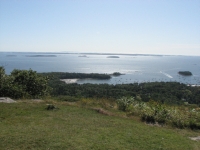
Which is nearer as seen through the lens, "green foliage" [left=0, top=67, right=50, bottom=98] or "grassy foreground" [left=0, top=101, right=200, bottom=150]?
"grassy foreground" [left=0, top=101, right=200, bottom=150]

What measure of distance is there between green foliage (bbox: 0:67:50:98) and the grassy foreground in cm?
361

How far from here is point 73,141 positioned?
13.0 ft

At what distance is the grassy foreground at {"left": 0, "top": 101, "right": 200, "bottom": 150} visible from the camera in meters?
3.82

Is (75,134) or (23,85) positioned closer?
(75,134)

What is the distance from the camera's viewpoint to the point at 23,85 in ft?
35.7

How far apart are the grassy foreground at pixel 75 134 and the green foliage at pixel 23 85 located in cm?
361

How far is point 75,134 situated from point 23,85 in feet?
25.1

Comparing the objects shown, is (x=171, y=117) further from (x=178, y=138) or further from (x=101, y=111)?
(x=101, y=111)

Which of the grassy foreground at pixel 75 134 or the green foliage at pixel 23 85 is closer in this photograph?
the grassy foreground at pixel 75 134

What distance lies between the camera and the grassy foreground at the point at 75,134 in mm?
3822

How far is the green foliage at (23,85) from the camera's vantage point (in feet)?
31.8

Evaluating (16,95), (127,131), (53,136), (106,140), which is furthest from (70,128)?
(16,95)

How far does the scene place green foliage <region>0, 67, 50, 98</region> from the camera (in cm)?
970

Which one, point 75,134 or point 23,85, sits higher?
point 23,85
